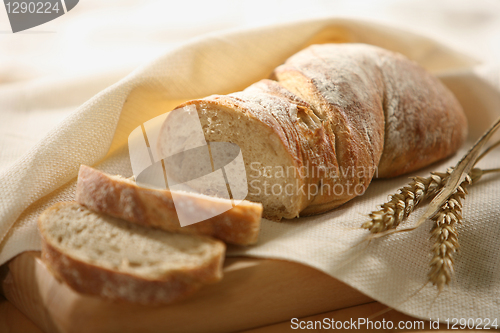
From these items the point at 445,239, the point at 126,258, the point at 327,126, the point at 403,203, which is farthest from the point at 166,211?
the point at 445,239

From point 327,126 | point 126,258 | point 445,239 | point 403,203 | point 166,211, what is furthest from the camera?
point 327,126

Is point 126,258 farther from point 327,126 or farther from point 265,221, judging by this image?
point 327,126

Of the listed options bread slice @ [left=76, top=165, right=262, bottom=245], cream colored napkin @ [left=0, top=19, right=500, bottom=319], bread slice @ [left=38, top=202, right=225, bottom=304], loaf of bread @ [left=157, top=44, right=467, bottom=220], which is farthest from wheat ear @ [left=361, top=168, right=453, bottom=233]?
bread slice @ [left=38, top=202, right=225, bottom=304]

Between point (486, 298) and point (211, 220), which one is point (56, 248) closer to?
point (211, 220)

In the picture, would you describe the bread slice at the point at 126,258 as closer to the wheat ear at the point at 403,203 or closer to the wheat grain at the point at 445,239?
the wheat ear at the point at 403,203

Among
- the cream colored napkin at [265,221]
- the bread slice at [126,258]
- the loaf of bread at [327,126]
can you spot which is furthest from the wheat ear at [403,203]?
the bread slice at [126,258]

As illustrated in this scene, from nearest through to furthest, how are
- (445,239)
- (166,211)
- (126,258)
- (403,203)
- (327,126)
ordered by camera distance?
(126,258) → (166,211) → (445,239) → (403,203) → (327,126)

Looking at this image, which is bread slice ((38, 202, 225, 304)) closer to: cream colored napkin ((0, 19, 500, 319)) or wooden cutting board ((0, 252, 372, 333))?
wooden cutting board ((0, 252, 372, 333))
